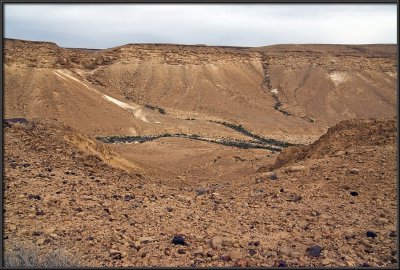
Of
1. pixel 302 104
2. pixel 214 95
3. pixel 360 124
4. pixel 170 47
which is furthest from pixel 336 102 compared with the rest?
pixel 360 124

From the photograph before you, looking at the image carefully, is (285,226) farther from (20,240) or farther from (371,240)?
(20,240)

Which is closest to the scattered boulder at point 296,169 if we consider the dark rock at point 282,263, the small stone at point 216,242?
the small stone at point 216,242

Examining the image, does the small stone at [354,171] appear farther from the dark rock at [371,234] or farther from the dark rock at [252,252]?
the dark rock at [252,252]

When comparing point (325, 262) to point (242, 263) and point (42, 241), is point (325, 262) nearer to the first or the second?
point (242, 263)

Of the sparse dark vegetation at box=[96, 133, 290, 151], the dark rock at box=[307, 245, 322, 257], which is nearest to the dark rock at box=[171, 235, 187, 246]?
the dark rock at box=[307, 245, 322, 257]

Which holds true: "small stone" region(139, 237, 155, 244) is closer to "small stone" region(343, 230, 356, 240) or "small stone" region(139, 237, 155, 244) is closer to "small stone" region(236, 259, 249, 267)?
"small stone" region(236, 259, 249, 267)

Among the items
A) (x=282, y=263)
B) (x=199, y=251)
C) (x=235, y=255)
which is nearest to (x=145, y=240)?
(x=199, y=251)
